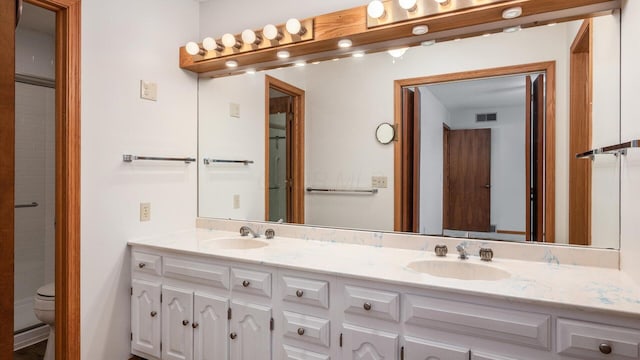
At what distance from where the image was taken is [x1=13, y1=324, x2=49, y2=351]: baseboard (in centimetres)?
259

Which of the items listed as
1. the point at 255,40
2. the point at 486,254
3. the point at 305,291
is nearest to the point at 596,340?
the point at 486,254

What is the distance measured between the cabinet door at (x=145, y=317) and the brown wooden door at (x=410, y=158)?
143 centimetres

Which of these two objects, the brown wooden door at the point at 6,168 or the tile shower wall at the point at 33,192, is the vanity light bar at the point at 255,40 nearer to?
the tile shower wall at the point at 33,192

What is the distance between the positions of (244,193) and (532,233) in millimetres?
1741

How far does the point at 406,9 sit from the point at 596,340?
148 cm

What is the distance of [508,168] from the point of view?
178cm

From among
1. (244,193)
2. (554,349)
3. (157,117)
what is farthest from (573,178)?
(157,117)

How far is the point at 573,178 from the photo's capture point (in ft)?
5.39

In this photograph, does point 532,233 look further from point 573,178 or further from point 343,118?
point 343,118

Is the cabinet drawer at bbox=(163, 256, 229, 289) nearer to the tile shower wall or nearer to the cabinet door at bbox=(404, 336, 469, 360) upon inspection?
the cabinet door at bbox=(404, 336, 469, 360)

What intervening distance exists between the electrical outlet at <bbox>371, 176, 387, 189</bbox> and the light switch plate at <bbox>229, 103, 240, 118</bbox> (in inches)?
43.7

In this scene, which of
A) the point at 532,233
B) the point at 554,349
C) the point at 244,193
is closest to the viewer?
the point at 554,349

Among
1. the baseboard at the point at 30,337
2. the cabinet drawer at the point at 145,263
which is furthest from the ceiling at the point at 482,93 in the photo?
the baseboard at the point at 30,337

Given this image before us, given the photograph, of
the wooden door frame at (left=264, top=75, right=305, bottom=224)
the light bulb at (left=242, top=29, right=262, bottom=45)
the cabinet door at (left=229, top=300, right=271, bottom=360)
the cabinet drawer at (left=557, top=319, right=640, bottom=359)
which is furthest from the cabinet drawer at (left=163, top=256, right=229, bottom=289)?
the cabinet drawer at (left=557, top=319, right=640, bottom=359)
